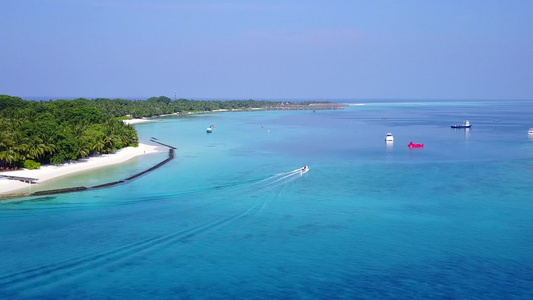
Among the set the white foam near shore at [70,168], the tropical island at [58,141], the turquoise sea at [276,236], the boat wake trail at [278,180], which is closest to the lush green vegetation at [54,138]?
the tropical island at [58,141]

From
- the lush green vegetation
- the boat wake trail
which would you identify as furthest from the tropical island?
the boat wake trail

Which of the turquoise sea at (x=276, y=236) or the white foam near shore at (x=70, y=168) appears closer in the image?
the turquoise sea at (x=276, y=236)

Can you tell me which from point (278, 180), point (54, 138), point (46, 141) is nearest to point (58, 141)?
point (54, 138)

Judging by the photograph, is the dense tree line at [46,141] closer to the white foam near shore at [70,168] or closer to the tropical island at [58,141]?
the tropical island at [58,141]

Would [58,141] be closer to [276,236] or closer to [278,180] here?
[278,180]

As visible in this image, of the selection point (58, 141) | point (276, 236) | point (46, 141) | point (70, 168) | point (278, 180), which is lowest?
point (276, 236)

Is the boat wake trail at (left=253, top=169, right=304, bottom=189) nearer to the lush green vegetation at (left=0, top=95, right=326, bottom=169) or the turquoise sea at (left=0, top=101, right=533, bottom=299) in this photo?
the turquoise sea at (left=0, top=101, right=533, bottom=299)

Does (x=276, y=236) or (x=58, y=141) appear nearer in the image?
(x=276, y=236)
